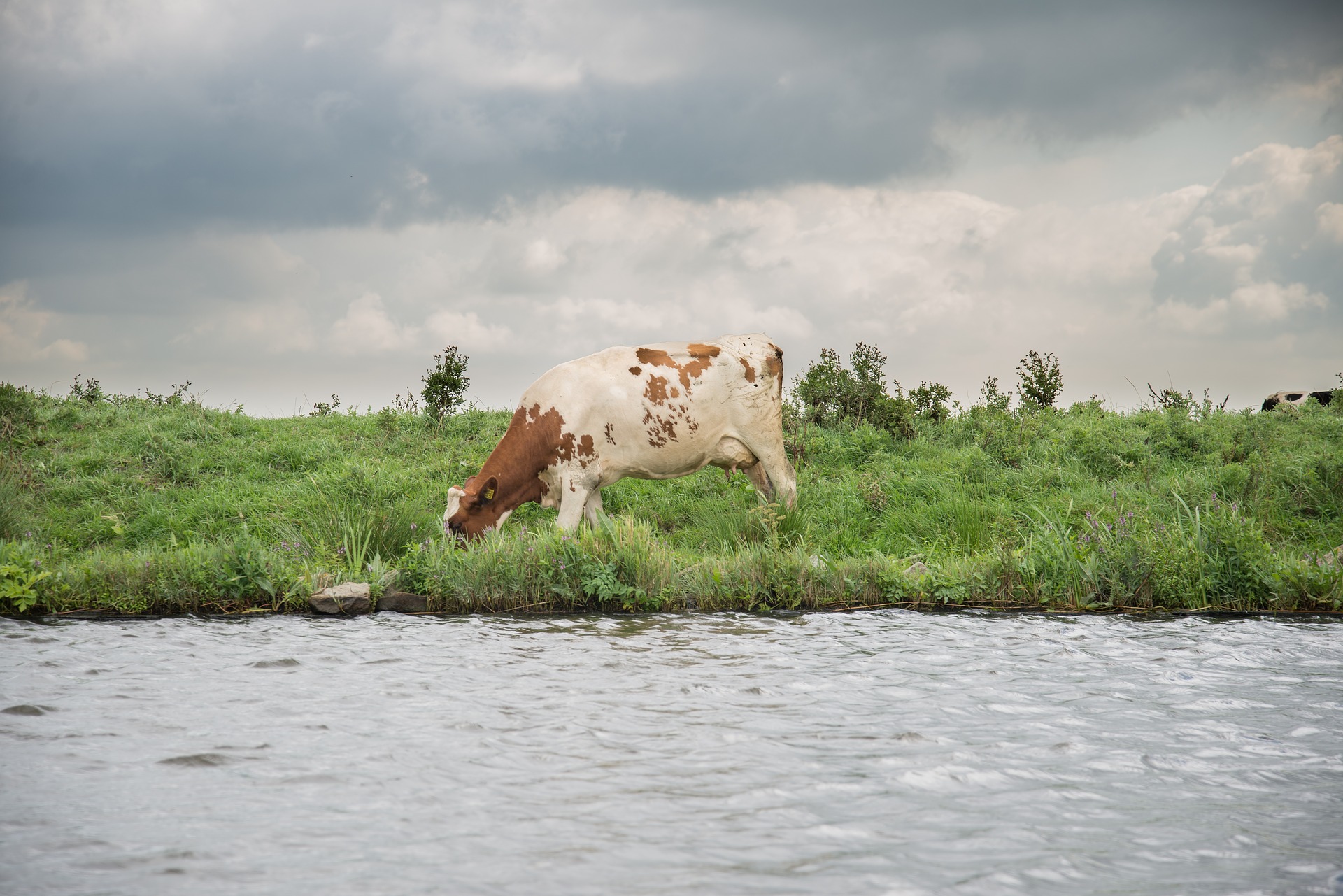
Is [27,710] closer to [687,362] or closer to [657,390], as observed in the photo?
[657,390]

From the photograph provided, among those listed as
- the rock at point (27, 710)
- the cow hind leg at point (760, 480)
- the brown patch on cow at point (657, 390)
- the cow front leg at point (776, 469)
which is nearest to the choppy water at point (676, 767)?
the rock at point (27, 710)

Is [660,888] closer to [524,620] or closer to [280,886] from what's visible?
[280,886]

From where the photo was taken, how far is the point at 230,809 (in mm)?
3102

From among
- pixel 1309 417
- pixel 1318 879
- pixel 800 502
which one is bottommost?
pixel 1318 879

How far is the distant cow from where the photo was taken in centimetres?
1715

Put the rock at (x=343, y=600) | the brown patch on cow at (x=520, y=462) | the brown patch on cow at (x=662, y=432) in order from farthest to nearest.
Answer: the brown patch on cow at (x=662, y=432) → the brown patch on cow at (x=520, y=462) → the rock at (x=343, y=600)

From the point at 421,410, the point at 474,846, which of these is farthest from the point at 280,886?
the point at 421,410

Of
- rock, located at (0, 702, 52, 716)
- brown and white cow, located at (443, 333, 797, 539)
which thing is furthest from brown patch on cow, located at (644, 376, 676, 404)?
rock, located at (0, 702, 52, 716)

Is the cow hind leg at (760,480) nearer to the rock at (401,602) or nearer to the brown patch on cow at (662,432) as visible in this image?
the brown patch on cow at (662,432)

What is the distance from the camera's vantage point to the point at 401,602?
7.92 metres

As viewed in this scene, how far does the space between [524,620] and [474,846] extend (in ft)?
14.7

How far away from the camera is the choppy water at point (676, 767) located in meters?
2.65

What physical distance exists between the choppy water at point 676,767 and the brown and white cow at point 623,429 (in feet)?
13.8

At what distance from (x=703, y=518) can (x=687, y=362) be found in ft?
5.63
